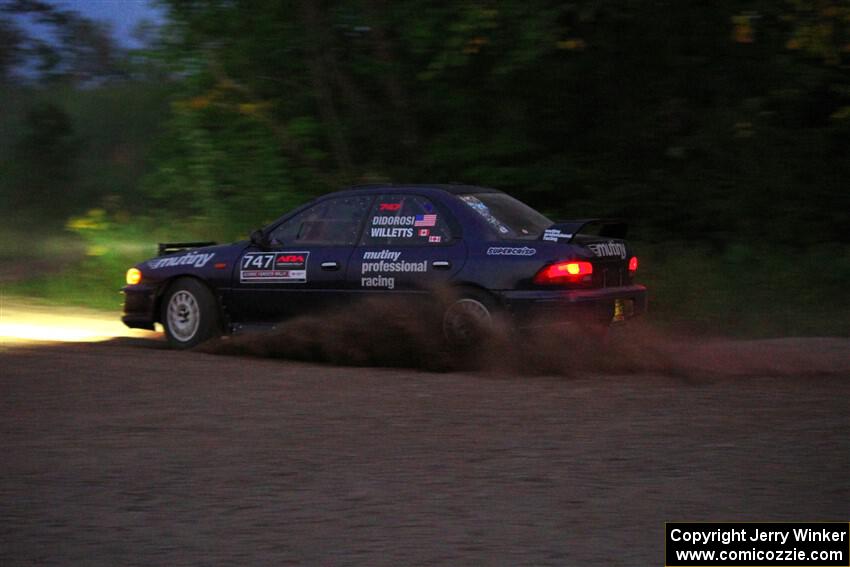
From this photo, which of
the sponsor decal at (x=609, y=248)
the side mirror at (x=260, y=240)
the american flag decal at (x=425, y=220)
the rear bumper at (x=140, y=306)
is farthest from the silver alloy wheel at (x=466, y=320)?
the rear bumper at (x=140, y=306)

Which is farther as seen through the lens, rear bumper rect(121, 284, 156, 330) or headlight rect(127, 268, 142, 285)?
headlight rect(127, 268, 142, 285)

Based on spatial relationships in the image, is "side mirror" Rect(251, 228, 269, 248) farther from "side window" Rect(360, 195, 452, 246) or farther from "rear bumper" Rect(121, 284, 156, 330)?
"rear bumper" Rect(121, 284, 156, 330)

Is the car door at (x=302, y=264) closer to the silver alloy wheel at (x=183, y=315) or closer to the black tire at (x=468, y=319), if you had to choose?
the silver alloy wheel at (x=183, y=315)

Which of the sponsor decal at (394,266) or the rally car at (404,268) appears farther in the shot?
the sponsor decal at (394,266)

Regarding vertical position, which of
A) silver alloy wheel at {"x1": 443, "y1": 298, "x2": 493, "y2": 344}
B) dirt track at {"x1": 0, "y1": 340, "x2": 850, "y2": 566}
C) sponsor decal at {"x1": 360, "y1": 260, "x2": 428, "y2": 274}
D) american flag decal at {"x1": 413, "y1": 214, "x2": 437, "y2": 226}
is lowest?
dirt track at {"x1": 0, "y1": 340, "x2": 850, "y2": 566}

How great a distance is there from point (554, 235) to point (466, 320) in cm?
97

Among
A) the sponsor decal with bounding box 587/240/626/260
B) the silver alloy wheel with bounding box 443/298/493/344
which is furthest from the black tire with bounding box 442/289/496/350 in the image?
the sponsor decal with bounding box 587/240/626/260

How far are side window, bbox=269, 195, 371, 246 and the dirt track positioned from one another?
164cm

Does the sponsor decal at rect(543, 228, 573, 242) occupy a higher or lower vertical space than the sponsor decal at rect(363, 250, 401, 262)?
higher

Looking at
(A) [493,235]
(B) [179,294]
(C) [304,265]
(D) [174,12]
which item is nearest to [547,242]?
(A) [493,235]

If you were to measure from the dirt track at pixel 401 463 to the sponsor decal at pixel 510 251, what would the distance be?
41.7 inches

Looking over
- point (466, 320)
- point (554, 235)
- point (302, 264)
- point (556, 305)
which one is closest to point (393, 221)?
point (302, 264)

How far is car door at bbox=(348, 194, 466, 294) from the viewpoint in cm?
946

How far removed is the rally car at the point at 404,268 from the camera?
914 cm
